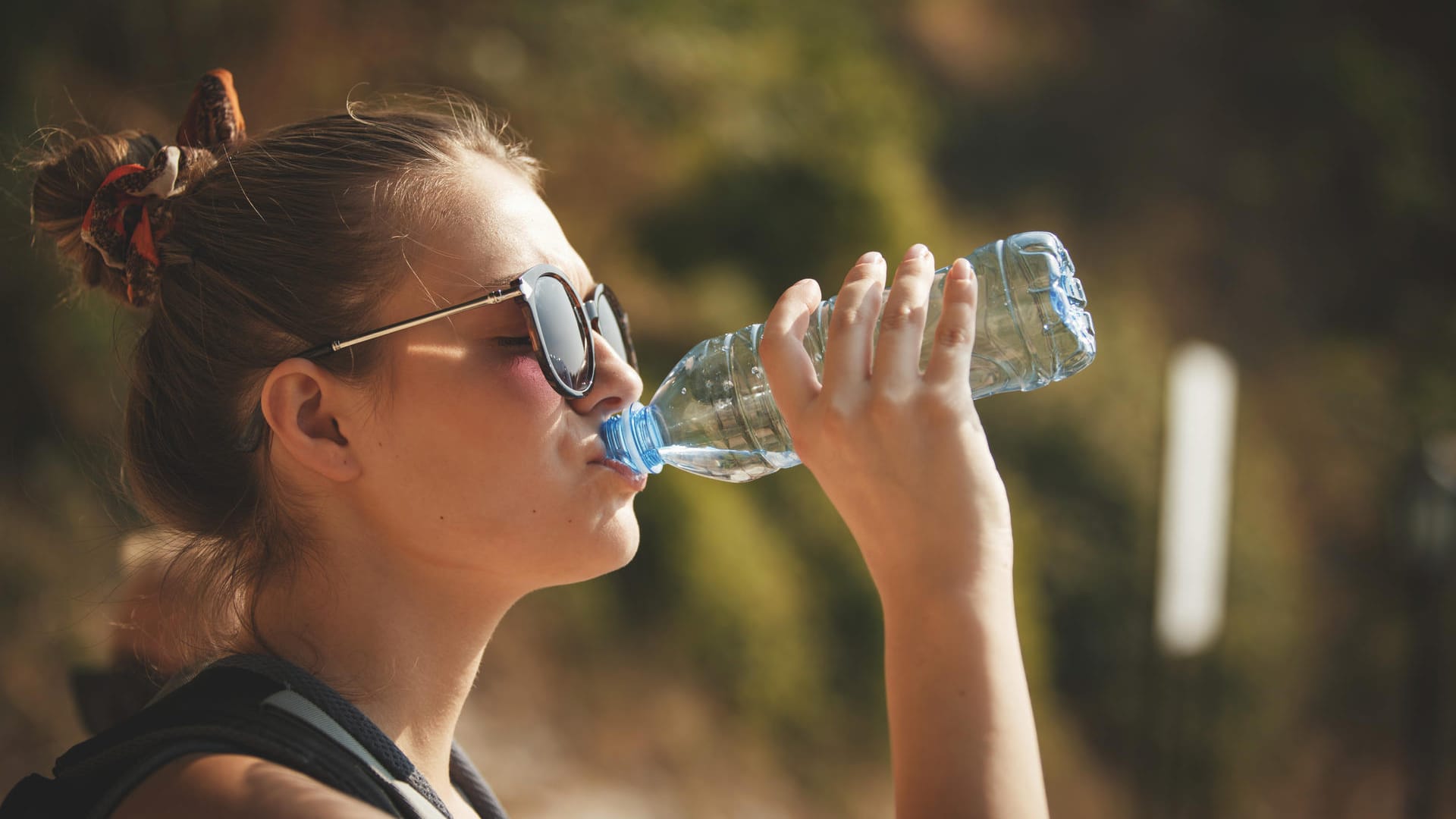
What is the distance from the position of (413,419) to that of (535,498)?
18cm

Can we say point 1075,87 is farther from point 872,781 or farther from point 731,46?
point 872,781

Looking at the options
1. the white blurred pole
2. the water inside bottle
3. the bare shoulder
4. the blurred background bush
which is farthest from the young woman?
the white blurred pole

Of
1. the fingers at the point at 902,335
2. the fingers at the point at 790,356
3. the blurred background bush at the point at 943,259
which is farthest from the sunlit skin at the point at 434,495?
the blurred background bush at the point at 943,259

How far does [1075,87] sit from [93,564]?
530 centimetres

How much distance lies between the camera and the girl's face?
142 cm

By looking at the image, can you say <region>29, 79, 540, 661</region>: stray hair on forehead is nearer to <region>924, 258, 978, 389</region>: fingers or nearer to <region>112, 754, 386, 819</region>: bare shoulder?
<region>112, 754, 386, 819</region>: bare shoulder

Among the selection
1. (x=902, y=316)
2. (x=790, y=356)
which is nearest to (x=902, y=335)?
(x=902, y=316)

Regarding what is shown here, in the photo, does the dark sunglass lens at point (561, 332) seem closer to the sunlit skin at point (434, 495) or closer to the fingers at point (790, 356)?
the sunlit skin at point (434, 495)

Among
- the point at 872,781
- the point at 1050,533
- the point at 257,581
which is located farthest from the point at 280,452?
the point at 1050,533

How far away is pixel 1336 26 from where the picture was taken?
21.8 ft

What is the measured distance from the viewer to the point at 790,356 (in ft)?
4.41

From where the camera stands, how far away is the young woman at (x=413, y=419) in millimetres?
1264

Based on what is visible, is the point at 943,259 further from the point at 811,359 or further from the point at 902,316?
the point at 902,316

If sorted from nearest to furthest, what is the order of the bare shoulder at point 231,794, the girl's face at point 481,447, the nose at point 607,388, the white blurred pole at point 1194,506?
the bare shoulder at point 231,794, the girl's face at point 481,447, the nose at point 607,388, the white blurred pole at point 1194,506
